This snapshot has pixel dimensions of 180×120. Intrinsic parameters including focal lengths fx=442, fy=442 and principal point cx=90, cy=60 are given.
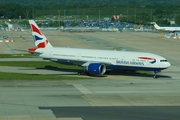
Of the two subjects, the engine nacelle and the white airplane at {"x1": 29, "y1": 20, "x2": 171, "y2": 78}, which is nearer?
the white airplane at {"x1": 29, "y1": 20, "x2": 171, "y2": 78}


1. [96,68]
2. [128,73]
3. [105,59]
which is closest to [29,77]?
[96,68]

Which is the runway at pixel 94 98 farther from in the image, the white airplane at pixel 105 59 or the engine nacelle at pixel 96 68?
the white airplane at pixel 105 59

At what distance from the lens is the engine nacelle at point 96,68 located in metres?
57.2

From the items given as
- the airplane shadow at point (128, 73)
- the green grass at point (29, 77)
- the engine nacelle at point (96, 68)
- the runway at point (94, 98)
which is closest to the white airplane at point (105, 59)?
the engine nacelle at point (96, 68)

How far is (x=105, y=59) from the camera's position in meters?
58.9

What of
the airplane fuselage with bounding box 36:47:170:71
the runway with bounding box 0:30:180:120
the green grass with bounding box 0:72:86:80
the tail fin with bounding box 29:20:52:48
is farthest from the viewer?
the tail fin with bounding box 29:20:52:48

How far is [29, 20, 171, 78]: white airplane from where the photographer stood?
56594 millimetres

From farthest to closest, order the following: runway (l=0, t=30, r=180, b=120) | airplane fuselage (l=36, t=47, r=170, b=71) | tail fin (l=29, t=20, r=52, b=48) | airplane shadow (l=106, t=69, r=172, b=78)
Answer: tail fin (l=29, t=20, r=52, b=48), airplane shadow (l=106, t=69, r=172, b=78), airplane fuselage (l=36, t=47, r=170, b=71), runway (l=0, t=30, r=180, b=120)

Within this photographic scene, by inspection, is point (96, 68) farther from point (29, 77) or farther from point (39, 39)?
point (39, 39)

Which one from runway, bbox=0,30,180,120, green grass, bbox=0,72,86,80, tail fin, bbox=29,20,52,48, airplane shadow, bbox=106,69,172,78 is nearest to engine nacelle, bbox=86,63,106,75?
runway, bbox=0,30,180,120

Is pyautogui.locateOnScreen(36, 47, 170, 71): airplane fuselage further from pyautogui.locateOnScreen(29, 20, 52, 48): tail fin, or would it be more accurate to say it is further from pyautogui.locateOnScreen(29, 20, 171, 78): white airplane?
pyautogui.locateOnScreen(29, 20, 52, 48): tail fin

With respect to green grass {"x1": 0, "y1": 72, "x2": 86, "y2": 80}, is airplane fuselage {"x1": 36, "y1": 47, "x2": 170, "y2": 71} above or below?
above

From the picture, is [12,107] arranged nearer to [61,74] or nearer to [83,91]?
[83,91]

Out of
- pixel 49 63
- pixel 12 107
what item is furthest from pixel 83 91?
pixel 49 63
